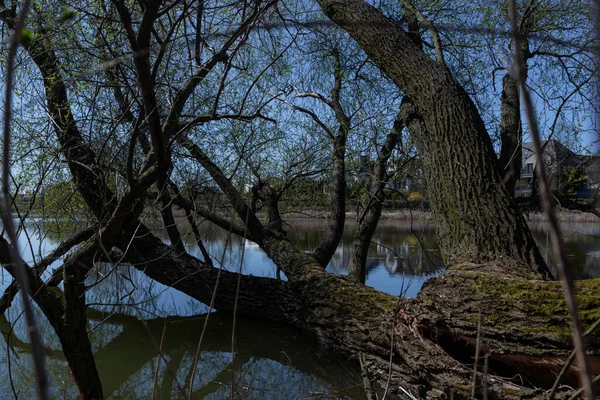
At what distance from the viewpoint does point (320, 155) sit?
21.5 feet

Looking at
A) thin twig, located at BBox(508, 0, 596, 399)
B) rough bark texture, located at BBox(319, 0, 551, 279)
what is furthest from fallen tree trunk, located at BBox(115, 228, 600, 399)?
thin twig, located at BBox(508, 0, 596, 399)

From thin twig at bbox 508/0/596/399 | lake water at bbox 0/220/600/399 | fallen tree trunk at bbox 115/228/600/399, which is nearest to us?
thin twig at bbox 508/0/596/399

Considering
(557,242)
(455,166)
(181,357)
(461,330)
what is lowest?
(181,357)

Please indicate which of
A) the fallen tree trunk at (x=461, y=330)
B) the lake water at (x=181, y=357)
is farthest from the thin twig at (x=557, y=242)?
the lake water at (x=181, y=357)

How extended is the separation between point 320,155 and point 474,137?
3091 millimetres

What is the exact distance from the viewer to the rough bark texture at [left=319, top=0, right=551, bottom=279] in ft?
10.8

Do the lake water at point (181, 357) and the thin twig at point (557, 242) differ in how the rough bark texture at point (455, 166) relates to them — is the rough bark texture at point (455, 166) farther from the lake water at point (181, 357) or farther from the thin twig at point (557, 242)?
the thin twig at point (557, 242)

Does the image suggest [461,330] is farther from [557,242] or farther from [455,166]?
[557,242]

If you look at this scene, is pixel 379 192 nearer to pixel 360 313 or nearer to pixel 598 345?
pixel 360 313

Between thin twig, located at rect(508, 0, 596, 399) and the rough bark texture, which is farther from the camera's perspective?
the rough bark texture

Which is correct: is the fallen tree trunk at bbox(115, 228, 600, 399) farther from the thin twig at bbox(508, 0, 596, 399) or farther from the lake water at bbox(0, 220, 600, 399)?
the thin twig at bbox(508, 0, 596, 399)

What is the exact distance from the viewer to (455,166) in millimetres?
3590

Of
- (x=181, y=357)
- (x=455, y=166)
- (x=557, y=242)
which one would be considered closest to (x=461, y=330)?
(x=455, y=166)

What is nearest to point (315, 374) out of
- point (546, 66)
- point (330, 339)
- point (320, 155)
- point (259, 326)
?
point (330, 339)
